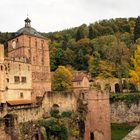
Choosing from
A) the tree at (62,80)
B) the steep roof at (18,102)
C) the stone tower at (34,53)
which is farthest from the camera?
the tree at (62,80)

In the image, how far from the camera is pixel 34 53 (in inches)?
1935

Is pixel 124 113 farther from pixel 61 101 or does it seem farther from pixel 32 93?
pixel 32 93

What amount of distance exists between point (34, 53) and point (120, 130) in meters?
16.2

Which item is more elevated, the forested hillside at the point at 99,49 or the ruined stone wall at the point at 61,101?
the forested hillside at the point at 99,49

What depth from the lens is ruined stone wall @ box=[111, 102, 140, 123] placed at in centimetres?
4275

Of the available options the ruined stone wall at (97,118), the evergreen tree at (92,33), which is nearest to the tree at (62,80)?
the ruined stone wall at (97,118)

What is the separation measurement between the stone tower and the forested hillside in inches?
433

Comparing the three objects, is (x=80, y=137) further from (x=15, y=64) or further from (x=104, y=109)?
(x=15, y=64)

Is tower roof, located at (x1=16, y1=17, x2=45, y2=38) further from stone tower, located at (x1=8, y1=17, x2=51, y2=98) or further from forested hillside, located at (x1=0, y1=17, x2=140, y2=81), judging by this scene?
forested hillside, located at (x1=0, y1=17, x2=140, y2=81)

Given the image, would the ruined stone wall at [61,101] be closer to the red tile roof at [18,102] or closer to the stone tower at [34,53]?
the red tile roof at [18,102]

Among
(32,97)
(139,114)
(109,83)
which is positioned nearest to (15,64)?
Result: (32,97)

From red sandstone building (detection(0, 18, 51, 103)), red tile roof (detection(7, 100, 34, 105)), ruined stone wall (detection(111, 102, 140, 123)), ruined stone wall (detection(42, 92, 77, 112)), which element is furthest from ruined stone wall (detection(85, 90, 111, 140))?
red sandstone building (detection(0, 18, 51, 103))

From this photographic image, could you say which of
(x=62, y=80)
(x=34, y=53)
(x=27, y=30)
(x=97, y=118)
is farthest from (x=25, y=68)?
(x=62, y=80)

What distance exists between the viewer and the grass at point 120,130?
3735 centimetres
